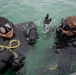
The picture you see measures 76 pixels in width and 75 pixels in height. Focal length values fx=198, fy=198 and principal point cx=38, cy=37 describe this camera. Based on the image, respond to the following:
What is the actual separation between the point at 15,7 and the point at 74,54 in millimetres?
4775

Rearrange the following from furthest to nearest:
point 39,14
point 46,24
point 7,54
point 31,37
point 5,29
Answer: point 39,14
point 46,24
point 31,37
point 5,29
point 7,54

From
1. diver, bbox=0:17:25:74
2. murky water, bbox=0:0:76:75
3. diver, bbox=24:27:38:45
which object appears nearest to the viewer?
diver, bbox=0:17:25:74

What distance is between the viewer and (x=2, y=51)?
4.54 metres

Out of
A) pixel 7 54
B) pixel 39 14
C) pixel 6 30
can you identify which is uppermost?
pixel 6 30

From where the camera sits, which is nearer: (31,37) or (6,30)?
(6,30)

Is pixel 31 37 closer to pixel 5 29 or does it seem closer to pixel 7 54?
pixel 5 29

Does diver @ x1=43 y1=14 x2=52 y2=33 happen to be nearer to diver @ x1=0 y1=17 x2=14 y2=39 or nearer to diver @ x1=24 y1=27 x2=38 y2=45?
diver @ x1=24 y1=27 x2=38 y2=45

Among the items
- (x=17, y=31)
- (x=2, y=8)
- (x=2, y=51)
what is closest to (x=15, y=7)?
(x=2, y=8)

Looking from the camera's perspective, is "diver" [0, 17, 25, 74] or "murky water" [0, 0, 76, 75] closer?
"diver" [0, 17, 25, 74]

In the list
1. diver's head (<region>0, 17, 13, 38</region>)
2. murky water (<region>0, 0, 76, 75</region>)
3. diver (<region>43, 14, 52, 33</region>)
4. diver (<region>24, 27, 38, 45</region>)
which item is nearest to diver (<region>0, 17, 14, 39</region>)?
diver's head (<region>0, 17, 13, 38</region>)

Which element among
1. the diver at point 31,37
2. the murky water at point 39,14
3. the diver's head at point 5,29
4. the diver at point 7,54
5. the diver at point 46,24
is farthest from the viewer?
the diver at point 46,24

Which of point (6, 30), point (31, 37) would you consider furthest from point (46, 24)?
point (6, 30)

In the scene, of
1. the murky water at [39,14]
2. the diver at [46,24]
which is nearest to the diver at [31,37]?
the murky water at [39,14]

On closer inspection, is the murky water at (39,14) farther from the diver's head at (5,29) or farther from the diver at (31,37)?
the diver's head at (5,29)
